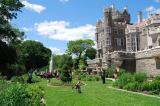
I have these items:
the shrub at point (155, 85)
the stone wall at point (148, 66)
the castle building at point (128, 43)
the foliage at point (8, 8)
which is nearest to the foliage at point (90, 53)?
the castle building at point (128, 43)

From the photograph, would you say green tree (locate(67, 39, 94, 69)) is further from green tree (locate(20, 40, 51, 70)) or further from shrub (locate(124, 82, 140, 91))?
shrub (locate(124, 82, 140, 91))

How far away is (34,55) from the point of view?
100 m

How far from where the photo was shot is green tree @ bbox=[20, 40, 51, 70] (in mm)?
98650

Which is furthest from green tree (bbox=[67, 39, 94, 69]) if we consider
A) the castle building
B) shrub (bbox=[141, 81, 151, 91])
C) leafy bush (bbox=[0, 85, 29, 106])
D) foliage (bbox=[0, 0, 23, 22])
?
leafy bush (bbox=[0, 85, 29, 106])

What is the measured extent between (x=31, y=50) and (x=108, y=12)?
2868cm

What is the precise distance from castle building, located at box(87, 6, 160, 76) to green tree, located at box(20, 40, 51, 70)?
2022 centimetres

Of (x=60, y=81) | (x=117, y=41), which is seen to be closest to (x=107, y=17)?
(x=117, y=41)

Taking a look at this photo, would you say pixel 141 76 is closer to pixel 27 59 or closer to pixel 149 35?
pixel 149 35

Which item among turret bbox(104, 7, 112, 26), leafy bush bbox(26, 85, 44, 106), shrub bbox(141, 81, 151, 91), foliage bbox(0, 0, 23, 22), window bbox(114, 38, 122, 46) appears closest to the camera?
leafy bush bbox(26, 85, 44, 106)

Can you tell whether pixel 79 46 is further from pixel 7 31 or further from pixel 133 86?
pixel 133 86

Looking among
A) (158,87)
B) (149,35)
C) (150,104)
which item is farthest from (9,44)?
(150,104)

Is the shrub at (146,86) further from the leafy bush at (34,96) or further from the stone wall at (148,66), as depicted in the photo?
the stone wall at (148,66)

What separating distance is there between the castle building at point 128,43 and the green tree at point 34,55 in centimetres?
2022

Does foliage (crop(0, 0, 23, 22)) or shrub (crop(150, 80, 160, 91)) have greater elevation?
foliage (crop(0, 0, 23, 22))
